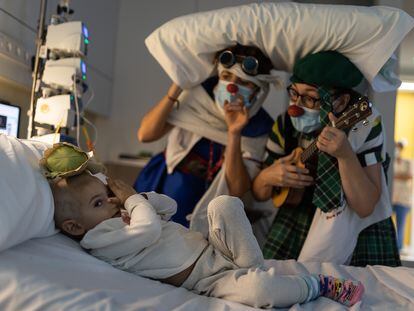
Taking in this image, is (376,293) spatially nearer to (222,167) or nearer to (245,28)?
(222,167)

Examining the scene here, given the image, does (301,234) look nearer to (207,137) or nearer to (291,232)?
(291,232)

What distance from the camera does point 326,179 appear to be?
1436 mm

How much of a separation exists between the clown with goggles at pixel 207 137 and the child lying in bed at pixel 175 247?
0.59 meters

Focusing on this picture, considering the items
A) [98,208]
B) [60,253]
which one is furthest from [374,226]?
[60,253]

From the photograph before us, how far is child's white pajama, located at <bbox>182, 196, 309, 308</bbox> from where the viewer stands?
3.06 feet

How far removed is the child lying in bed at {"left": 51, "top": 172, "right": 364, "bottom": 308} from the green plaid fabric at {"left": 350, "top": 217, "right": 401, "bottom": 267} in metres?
0.50

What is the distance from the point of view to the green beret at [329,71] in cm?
144

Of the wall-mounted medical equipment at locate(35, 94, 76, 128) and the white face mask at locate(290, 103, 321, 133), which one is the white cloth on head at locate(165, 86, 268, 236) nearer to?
the white face mask at locate(290, 103, 321, 133)

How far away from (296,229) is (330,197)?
25cm

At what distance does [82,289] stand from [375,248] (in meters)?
1.08

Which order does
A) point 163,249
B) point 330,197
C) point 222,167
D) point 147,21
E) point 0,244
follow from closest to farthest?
point 0,244 → point 163,249 → point 330,197 → point 222,167 → point 147,21

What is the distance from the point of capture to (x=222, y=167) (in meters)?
1.67

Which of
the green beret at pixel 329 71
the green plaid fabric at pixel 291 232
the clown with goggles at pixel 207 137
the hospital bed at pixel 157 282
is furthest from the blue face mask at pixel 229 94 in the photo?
the green plaid fabric at pixel 291 232

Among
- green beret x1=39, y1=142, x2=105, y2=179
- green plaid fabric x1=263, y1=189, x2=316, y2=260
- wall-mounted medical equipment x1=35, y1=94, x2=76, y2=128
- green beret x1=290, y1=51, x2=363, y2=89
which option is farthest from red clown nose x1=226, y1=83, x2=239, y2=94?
green beret x1=39, y1=142, x2=105, y2=179
